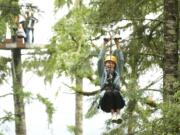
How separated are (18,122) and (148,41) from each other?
1044 cm

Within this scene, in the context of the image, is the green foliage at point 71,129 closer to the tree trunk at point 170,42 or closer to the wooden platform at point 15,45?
the wooden platform at point 15,45

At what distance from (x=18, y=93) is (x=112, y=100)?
11223 mm

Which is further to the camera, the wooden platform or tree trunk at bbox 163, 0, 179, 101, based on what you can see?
the wooden platform

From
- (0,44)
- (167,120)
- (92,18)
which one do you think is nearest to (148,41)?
(92,18)

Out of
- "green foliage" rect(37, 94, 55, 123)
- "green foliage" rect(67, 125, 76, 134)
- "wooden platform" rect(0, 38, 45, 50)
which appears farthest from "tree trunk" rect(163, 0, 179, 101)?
"green foliage" rect(67, 125, 76, 134)

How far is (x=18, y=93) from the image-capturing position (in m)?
21.8

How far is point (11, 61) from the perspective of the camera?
2358 centimetres

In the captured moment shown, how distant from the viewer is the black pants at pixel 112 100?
1091 centimetres

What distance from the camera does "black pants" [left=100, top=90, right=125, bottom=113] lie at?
10906 mm

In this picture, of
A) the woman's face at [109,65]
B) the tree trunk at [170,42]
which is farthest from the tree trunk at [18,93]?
the tree trunk at [170,42]

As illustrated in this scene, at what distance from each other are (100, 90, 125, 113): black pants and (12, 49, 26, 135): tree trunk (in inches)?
430

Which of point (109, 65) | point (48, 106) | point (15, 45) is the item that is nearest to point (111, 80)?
point (109, 65)

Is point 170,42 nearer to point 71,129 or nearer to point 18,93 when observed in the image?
point 18,93

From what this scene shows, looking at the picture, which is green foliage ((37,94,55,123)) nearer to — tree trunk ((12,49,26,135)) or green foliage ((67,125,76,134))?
tree trunk ((12,49,26,135))
